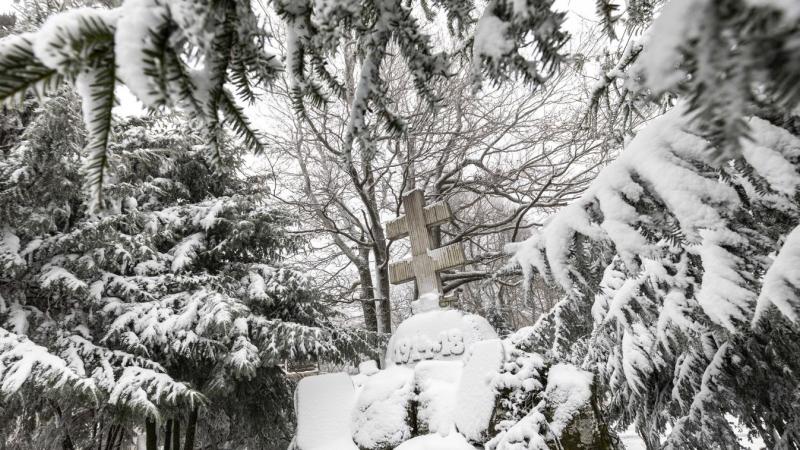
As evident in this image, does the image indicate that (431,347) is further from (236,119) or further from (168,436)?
(236,119)

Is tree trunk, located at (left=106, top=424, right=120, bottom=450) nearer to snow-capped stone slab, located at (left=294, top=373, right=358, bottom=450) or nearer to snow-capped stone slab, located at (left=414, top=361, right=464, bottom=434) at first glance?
snow-capped stone slab, located at (left=294, top=373, right=358, bottom=450)

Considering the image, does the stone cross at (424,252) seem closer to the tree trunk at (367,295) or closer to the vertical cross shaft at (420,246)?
the vertical cross shaft at (420,246)

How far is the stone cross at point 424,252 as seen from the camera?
601cm

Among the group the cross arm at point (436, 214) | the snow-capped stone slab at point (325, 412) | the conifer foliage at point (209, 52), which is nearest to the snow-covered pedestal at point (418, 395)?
the snow-capped stone slab at point (325, 412)

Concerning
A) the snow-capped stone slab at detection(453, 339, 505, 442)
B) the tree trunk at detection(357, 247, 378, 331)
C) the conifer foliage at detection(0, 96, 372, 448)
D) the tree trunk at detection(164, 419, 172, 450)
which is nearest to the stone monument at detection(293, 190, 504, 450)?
the snow-capped stone slab at detection(453, 339, 505, 442)

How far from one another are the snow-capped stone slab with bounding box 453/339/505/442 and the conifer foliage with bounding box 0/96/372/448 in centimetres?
229

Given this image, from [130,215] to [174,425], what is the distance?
3199 millimetres

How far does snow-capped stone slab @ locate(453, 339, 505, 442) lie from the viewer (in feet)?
9.93

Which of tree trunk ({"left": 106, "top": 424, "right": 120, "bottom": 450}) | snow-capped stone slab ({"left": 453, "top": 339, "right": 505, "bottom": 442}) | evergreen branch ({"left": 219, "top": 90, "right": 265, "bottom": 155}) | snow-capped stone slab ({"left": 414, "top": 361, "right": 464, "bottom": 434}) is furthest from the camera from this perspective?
tree trunk ({"left": 106, "top": 424, "right": 120, "bottom": 450})

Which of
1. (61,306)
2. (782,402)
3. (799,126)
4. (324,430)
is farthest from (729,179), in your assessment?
(61,306)

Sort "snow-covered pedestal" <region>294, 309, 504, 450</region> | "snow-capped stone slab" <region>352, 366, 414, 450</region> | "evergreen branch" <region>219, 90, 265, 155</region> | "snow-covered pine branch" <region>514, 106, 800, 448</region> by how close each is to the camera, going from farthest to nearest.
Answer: "snow-capped stone slab" <region>352, 366, 414, 450</region>
"snow-covered pedestal" <region>294, 309, 504, 450</region>
"snow-covered pine branch" <region>514, 106, 800, 448</region>
"evergreen branch" <region>219, 90, 265, 155</region>

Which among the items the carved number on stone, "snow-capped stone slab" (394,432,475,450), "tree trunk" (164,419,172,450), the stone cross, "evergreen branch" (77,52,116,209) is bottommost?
"snow-capped stone slab" (394,432,475,450)

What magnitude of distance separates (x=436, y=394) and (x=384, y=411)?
56 cm

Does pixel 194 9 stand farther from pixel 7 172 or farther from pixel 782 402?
pixel 7 172
